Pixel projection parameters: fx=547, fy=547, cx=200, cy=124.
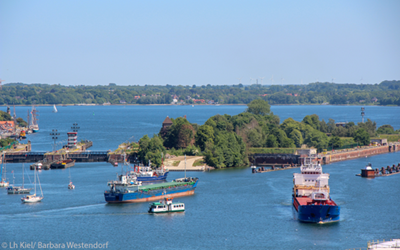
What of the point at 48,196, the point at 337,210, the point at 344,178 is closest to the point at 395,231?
the point at 337,210

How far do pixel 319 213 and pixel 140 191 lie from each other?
21259mm

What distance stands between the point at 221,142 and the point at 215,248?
152 feet

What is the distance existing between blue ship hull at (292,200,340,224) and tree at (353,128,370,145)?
60425mm

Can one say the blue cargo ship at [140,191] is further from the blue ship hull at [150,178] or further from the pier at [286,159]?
the pier at [286,159]

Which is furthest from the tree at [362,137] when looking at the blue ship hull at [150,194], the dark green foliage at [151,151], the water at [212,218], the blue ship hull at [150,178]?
the blue ship hull at [150,194]

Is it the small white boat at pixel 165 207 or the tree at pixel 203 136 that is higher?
the tree at pixel 203 136

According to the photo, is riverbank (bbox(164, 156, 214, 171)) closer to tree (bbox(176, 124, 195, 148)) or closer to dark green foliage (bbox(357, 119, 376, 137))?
tree (bbox(176, 124, 195, 148))

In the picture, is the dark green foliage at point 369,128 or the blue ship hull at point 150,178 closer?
the blue ship hull at point 150,178

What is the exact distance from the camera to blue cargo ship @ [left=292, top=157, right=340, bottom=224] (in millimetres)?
51250

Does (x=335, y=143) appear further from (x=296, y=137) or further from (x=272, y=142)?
(x=272, y=142)

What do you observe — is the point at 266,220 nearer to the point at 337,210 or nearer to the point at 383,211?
the point at 337,210

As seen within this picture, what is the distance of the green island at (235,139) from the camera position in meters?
88.9

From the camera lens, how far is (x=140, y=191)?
62.5m

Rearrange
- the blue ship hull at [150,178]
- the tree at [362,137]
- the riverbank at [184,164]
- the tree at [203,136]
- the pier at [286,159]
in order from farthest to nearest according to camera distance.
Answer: the tree at [362,137]
the tree at [203,136]
the pier at [286,159]
the riverbank at [184,164]
the blue ship hull at [150,178]
